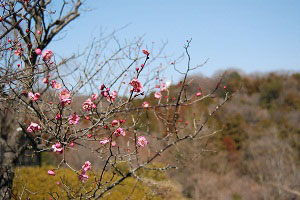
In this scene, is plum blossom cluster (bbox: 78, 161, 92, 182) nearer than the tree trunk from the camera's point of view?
Yes

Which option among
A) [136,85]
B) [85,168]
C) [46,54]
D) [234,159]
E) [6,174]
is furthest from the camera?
[234,159]

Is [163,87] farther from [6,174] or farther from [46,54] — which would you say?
[6,174]

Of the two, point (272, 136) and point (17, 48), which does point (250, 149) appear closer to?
point (272, 136)

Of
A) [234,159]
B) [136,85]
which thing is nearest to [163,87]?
[136,85]

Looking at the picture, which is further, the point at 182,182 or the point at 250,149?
the point at 250,149

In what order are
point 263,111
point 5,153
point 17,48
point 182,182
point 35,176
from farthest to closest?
point 263,111 < point 182,182 < point 35,176 < point 5,153 < point 17,48

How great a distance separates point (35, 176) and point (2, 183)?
3121mm

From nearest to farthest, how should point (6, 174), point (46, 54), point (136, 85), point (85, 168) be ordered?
point (136, 85), point (46, 54), point (85, 168), point (6, 174)

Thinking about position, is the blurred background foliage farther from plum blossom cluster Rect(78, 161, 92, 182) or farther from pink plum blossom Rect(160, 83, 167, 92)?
plum blossom cluster Rect(78, 161, 92, 182)

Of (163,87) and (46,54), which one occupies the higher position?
(46,54)

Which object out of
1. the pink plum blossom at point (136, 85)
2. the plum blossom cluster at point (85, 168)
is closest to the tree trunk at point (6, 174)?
the plum blossom cluster at point (85, 168)

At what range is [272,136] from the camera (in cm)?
1736

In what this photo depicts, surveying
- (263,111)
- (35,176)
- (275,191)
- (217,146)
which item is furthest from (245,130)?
(35,176)

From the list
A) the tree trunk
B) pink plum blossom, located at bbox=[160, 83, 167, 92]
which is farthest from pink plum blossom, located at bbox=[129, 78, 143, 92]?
the tree trunk
